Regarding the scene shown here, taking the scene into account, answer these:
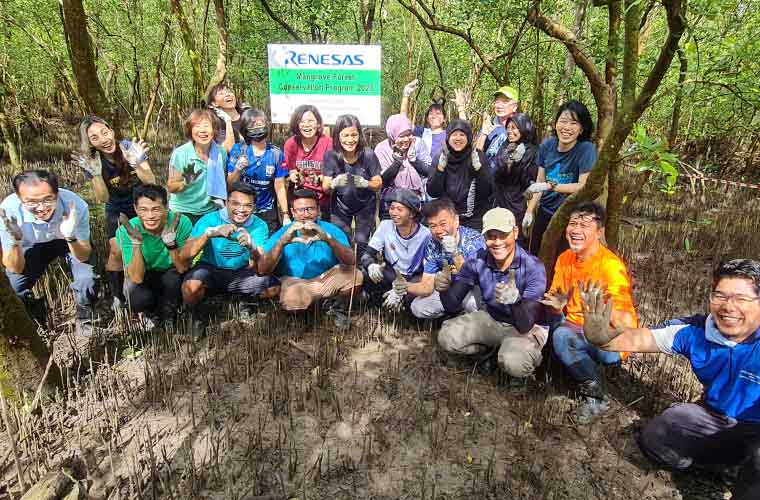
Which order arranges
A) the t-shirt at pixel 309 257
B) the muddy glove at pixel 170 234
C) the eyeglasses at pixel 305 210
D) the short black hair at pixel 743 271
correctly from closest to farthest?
the short black hair at pixel 743 271
the muddy glove at pixel 170 234
the eyeglasses at pixel 305 210
the t-shirt at pixel 309 257

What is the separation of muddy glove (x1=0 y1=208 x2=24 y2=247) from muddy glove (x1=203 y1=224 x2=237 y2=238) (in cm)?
137

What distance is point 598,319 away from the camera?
2682 mm

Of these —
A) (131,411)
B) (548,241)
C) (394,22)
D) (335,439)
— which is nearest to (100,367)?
(131,411)

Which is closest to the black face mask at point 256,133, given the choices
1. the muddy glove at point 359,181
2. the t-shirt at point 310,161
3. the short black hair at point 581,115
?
the t-shirt at point 310,161

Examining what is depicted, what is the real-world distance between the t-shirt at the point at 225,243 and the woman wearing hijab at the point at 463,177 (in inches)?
67.7

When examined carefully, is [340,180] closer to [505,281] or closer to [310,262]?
[310,262]

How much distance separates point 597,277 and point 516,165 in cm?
169

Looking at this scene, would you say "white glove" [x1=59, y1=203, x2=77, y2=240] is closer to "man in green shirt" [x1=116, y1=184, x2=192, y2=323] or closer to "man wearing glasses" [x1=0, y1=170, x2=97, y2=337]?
"man wearing glasses" [x1=0, y1=170, x2=97, y2=337]

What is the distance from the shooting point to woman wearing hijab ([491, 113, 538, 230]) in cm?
446

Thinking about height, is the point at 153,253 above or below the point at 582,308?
above

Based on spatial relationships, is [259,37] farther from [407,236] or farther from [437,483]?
[437,483]

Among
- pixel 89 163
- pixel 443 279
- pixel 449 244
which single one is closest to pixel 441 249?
pixel 449 244

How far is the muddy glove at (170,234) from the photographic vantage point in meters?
3.79

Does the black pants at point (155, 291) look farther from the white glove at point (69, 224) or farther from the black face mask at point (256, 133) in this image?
the black face mask at point (256, 133)
